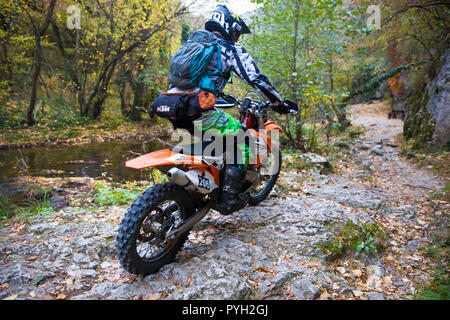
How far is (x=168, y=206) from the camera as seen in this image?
8.81 feet

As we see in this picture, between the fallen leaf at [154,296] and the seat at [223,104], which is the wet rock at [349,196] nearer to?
the seat at [223,104]

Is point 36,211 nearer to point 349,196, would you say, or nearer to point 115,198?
point 115,198

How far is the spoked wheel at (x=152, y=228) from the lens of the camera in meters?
2.34

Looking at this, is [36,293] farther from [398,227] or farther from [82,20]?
[82,20]

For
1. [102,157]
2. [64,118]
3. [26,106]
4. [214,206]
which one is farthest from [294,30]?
[26,106]

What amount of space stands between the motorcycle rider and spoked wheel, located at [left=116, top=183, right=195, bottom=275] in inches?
19.4

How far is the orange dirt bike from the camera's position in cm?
237

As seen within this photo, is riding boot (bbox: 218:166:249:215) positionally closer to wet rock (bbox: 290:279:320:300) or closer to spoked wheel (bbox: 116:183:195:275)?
spoked wheel (bbox: 116:183:195:275)

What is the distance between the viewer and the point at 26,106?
42.8 feet

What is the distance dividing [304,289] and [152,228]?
1.35m

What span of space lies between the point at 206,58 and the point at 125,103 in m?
15.1

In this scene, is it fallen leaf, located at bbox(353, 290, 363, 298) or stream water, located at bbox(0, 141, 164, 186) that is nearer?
fallen leaf, located at bbox(353, 290, 363, 298)

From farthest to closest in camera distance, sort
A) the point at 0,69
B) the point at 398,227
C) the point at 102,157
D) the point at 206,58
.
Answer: the point at 0,69, the point at 102,157, the point at 398,227, the point at 206,58

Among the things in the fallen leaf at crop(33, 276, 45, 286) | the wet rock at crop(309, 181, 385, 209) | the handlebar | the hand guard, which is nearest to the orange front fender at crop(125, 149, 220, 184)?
the handlebar
